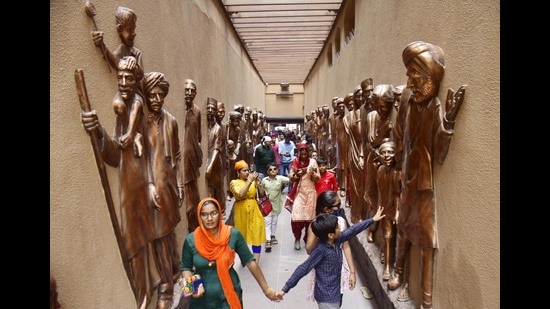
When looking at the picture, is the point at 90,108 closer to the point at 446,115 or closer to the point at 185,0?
the point at 446,115

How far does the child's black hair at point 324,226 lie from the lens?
288cm

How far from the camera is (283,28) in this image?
11.3 m

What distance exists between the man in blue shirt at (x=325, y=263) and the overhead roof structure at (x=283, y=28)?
727cm

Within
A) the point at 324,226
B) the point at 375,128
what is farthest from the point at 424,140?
the point at 375,128

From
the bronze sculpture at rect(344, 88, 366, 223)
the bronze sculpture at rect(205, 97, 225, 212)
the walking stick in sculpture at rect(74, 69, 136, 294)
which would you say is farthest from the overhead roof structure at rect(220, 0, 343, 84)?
the walking stick in sculpture at rect(74, 69, 136, 294)

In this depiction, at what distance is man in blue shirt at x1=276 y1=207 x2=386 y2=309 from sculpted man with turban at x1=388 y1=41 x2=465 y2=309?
0.57m

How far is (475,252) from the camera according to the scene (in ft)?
7.77

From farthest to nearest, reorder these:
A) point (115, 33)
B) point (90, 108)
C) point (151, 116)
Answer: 1. point (151, 116)
2. point (115, 33)
3. point (90, 108)

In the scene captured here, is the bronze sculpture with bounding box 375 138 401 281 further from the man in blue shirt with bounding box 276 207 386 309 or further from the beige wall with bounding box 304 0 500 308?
the man in blue shirt with bounding box 276 207 386 309

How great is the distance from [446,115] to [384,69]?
2.53 m

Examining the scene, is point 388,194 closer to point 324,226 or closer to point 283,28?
point 324,226

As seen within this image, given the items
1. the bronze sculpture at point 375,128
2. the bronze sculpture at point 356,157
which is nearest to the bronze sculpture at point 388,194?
the bronze sculpture at point 375,128
